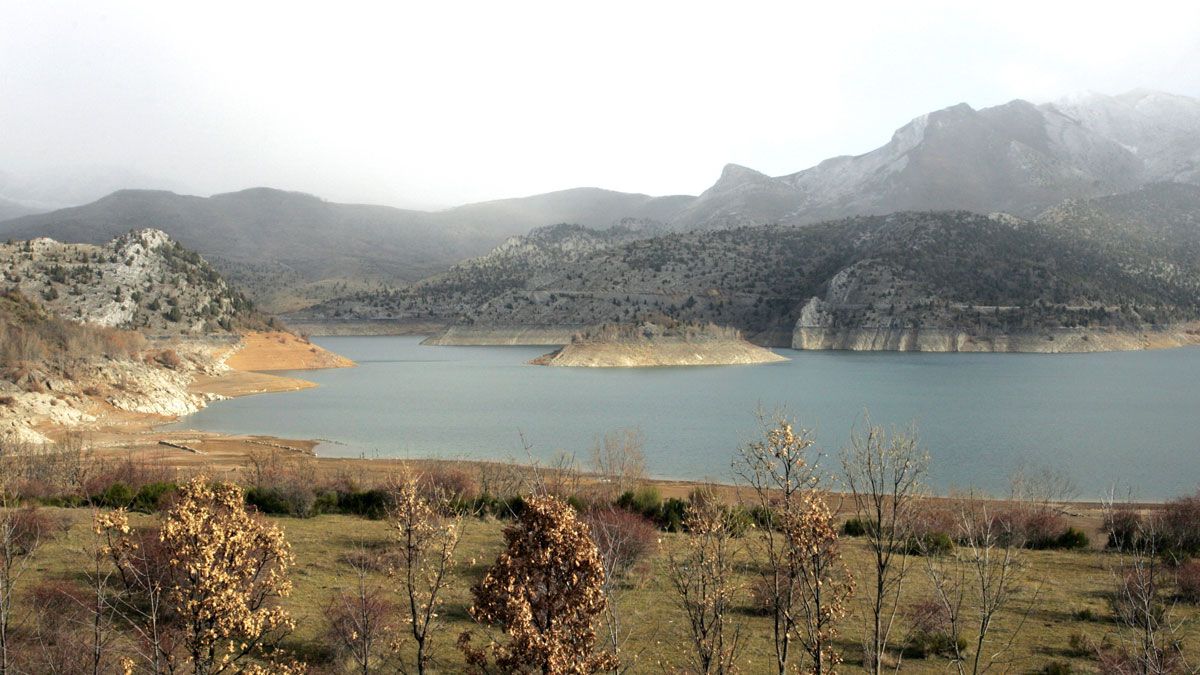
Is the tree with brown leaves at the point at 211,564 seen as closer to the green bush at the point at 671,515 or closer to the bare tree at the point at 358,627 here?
the bare tree at the point at 358,627

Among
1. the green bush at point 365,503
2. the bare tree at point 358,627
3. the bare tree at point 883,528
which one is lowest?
the green bush at point 365,503

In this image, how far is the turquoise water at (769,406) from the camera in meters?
35.5

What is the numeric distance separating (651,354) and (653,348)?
3.53 feet

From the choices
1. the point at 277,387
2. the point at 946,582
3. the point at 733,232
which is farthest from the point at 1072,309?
the point at 946,582

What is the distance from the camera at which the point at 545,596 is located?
722cm

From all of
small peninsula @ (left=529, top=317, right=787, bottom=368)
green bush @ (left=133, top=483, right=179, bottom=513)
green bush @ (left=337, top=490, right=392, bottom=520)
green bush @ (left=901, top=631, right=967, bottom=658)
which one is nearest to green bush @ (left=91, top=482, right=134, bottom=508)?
green bush @ (left=133, top=483, right=179, bottom=513)

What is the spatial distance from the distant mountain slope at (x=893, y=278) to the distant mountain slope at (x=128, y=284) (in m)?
58.0

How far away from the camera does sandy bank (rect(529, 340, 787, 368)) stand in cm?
9825

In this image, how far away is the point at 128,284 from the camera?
79.9m

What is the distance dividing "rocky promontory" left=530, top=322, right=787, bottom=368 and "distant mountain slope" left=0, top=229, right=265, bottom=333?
3625cm

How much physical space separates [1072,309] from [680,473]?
107412 millimetres

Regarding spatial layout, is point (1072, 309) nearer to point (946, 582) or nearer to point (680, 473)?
point (680, 473)

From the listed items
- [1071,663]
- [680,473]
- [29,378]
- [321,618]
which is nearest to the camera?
[1071,663]

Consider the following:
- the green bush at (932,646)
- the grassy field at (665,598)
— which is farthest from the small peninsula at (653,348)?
the green bush at (932,646)
